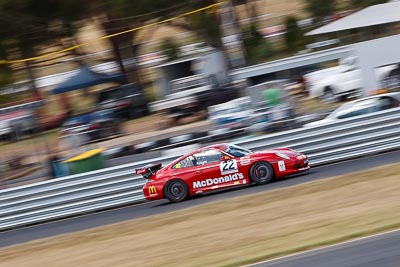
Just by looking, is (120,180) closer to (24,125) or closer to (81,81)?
(24,125)

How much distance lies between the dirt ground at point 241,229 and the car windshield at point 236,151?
5.08 feet

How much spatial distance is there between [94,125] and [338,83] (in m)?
9.55

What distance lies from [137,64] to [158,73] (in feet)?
15.0

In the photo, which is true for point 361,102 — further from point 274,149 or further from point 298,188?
point 298,188

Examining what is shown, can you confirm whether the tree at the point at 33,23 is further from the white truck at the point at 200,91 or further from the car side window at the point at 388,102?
the car side window at the point at 388,102

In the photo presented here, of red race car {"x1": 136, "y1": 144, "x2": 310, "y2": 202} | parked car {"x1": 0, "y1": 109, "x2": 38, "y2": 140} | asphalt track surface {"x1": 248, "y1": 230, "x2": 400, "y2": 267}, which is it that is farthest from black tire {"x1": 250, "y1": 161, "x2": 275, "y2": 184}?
parked car {"x1": 0, "y1": 109, "x2": 38, "y2": 140}

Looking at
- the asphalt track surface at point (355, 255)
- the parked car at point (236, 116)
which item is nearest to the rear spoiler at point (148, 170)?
the parked car at point (236, 116)

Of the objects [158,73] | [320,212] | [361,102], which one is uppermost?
[158,73]

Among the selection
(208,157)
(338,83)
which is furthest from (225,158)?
(338,83)

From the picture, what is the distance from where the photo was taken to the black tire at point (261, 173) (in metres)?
16.0

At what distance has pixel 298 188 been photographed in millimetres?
14648

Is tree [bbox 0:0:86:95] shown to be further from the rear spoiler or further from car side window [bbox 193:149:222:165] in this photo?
car side window [bbox 193:149:222:165]

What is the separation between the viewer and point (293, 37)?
39938 mm

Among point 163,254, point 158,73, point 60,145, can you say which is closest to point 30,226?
point 163,254
